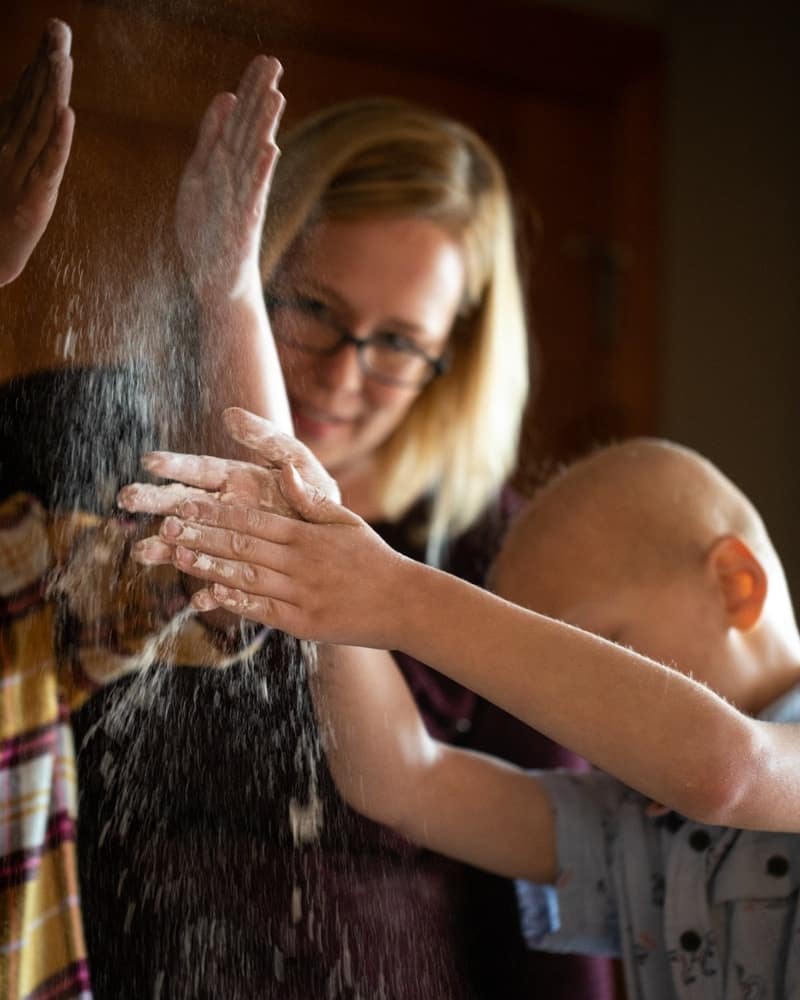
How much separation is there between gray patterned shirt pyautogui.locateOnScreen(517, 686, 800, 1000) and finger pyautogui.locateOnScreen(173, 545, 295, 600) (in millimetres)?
364

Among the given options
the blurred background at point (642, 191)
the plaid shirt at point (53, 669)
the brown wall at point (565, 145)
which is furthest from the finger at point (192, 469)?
the blurred background at point (642, 191)

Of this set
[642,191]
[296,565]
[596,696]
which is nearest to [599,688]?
[596,696]

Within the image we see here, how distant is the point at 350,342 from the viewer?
98cm

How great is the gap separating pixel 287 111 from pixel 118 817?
45cm

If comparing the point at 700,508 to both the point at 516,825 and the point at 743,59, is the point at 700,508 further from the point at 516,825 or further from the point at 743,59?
the point at 743,59

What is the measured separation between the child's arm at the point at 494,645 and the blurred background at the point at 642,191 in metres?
0.97

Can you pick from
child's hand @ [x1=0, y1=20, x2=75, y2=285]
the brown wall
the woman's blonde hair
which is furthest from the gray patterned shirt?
the brown wall

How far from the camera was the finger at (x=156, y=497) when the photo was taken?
0.66m

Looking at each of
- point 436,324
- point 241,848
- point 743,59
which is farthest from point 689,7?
point 241,848

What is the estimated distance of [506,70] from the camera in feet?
6.46

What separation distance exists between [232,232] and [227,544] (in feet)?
0.64

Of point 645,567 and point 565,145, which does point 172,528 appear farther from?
point 565,145

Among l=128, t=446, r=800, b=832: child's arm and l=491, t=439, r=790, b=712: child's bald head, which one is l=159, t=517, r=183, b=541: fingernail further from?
l=491, t=439, r=790, b=712: child's bald head

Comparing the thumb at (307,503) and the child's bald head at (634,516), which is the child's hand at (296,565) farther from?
the child's bald head at (634,516)
